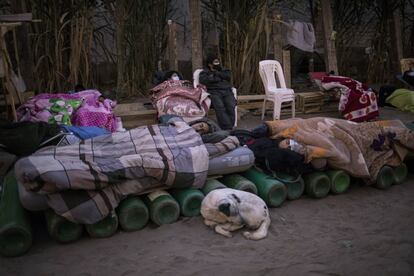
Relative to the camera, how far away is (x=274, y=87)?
22.0 ft

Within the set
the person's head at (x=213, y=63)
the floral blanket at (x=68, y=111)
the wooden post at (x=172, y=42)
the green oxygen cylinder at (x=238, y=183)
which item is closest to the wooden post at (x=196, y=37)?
the wooden post at (x=172, y=42)

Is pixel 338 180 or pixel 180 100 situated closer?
pixel 338 180

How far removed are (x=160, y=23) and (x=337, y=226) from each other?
17.3 feet

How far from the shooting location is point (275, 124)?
3.95 metres

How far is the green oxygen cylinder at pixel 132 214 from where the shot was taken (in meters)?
2.97

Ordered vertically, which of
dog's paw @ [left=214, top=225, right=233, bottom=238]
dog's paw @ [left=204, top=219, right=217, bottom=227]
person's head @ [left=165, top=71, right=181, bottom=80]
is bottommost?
dog's paw @ [left=214, top=225, right=233, bottom=238]

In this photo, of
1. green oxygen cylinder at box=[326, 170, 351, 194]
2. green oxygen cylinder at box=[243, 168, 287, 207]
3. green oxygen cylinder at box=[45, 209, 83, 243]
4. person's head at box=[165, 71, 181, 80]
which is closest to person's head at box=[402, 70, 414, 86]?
person's head at box=[165, 71, 181, 80]

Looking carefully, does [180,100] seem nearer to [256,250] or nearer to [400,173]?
[400,173]

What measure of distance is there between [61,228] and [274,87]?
184 inches

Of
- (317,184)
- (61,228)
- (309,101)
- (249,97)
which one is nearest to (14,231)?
(61,228)

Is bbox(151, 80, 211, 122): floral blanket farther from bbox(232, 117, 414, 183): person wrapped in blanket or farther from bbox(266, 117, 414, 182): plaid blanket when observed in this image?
bbox(266, 117, 414, 182): plaid blanket

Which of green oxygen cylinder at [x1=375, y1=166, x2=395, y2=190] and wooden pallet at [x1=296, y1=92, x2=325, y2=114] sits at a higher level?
wooden pallet at [x1=296, y1=92, x2=325, y2=114]

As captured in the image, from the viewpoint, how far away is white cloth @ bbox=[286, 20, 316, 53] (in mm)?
7588

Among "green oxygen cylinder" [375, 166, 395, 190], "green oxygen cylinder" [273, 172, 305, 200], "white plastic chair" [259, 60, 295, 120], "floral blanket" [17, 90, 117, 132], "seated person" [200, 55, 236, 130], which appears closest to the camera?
"green oxygen cylinder" [273, 172, 305, 200]
